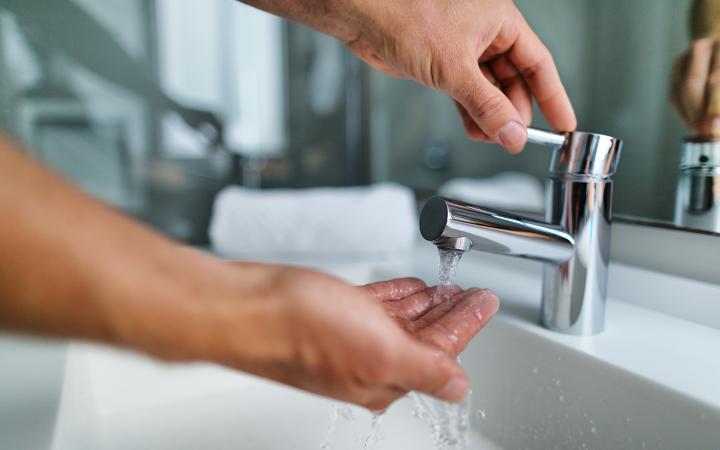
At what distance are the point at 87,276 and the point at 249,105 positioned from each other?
76 centimetres

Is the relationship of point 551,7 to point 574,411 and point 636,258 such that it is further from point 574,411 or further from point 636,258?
point 574,411

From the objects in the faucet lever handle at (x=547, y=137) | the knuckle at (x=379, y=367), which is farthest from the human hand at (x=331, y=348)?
the faucet lever handle at (x=547, y=137)

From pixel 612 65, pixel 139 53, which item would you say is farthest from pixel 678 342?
pixel 139 53

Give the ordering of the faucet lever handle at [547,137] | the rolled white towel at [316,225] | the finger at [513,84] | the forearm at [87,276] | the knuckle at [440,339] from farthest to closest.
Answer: the rolled white towel at [316,225] → the finger at [513,84] → the faucet lever handle at [547,137] → the knuckle at [440,339] → the forearm at [87,276]

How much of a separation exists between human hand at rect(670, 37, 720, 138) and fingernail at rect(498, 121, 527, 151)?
0.66ft

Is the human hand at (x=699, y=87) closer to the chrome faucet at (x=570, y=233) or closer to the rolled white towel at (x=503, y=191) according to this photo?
the chrome faucet at (x=570, y=233)

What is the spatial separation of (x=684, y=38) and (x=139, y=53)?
804mm

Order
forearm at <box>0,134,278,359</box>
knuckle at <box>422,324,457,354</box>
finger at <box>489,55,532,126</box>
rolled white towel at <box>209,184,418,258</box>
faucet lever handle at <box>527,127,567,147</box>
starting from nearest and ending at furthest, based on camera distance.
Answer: forearm at <box>0,134,278,359</box>
knuckle at <box>422,324,457,354</box>
faucet lever handle at <box>527,127,567,147</box>
finger at <box>489,55,532,126</box>
rolled white towel at <box>209,184,418,258</box>

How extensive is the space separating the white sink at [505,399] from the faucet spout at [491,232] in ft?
0.31

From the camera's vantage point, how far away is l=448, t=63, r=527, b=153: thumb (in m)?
0.52

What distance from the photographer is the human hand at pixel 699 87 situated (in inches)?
21.1

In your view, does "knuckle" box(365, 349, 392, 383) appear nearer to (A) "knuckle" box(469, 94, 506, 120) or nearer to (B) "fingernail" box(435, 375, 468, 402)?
(B) "fingernail" box(435, 375, 468, 402)

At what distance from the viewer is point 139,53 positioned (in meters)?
0.88

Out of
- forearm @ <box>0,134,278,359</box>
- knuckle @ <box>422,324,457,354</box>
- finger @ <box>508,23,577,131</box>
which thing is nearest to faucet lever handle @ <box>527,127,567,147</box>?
finger @ <box>508,23,577,131</box>
